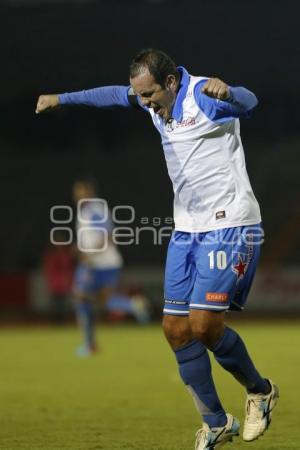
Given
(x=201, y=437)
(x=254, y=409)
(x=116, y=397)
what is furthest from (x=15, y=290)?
(x=201, y=437)

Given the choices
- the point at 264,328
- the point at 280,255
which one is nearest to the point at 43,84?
the point at 280,255

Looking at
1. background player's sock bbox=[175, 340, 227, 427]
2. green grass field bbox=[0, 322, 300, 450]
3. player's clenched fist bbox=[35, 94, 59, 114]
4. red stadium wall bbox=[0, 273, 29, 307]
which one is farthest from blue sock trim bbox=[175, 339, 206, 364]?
red stadium wall bbox=[0, 273, 29, 307]

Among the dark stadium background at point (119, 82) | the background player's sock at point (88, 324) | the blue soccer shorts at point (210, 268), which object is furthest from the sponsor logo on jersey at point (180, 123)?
the dark stadium background at point (119, 82)

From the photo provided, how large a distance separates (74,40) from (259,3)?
18.5 ft

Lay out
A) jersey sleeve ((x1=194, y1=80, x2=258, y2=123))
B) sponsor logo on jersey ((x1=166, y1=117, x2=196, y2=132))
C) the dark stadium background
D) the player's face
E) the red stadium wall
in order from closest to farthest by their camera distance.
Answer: jersey sleeve ((x1=194, y1=80, x2=258, y2=123)), the player's face, sponsor logo on jersey ((x1=166, y1=117, x2=196, y2=132)), the red stadium wall, the dark stadium background

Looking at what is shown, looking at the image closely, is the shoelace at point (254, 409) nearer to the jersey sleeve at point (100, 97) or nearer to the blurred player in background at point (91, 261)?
the jersey sleeve at point (100, 97)

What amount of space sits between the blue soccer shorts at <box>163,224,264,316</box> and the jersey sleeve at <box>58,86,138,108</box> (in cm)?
95

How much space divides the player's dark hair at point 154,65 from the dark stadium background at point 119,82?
22206 millimetres

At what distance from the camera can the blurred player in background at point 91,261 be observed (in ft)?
41.9

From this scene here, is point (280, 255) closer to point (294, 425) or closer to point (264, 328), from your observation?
point (264, 328)

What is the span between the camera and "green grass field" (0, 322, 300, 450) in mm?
6316

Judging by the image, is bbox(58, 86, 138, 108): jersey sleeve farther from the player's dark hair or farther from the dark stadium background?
the dark stadium background

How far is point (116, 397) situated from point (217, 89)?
13.4ft

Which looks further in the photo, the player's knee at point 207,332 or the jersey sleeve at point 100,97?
the jersey sleeve at point 100,97
